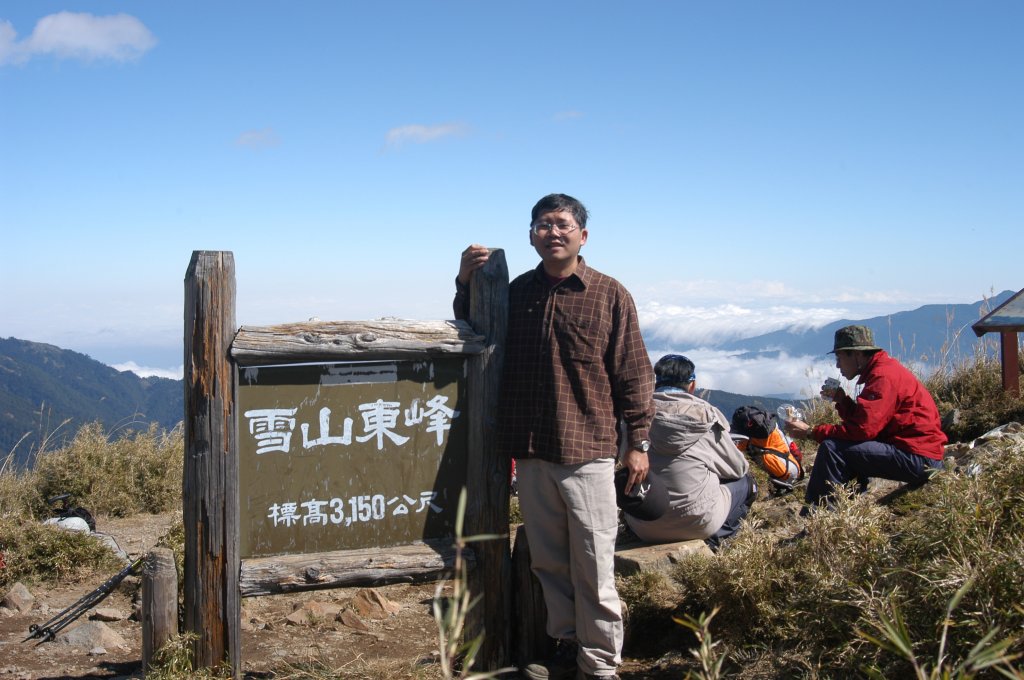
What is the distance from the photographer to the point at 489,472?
412cm

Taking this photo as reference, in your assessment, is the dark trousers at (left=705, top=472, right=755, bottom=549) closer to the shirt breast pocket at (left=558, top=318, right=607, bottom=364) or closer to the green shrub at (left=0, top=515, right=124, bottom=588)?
the shirt breast pocket at (left=558, top=318, right=607, bottom=364)

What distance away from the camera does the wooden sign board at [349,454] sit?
3.91 meters

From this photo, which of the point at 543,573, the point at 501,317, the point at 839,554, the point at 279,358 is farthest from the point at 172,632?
the point at 839,554

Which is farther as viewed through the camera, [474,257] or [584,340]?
[474,257]

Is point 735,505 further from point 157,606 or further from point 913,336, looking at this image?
point 913,336

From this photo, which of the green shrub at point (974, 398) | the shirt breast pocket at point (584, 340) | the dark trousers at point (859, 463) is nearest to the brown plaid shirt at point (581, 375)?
the shirt breast pocket at point (584, 340)

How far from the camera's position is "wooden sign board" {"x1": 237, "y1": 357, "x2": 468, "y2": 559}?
3912 millimetres

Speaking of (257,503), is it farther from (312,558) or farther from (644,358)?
(644,358)

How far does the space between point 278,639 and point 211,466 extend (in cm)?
158

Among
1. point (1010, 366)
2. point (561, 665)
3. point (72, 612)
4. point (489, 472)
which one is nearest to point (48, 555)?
point (72, 612)

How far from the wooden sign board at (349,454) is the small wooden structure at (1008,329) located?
5712 mm

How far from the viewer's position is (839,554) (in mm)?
3719

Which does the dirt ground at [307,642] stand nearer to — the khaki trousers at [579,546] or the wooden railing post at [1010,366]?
the khaki trousers at [579,546]

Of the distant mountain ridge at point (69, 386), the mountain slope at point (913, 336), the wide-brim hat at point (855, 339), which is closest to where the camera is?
the wide-brim hat at point (855, 339)
